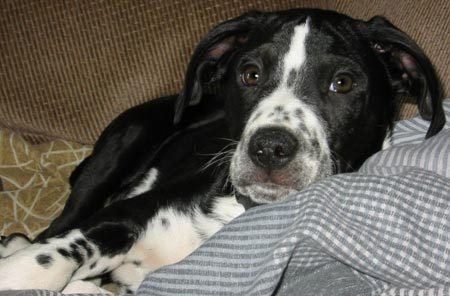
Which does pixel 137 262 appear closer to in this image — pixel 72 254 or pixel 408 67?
pixel 72 254

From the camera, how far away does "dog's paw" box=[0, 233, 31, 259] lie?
2506mm

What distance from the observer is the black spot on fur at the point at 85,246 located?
2.14 meters

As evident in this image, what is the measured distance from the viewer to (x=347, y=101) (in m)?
2.13

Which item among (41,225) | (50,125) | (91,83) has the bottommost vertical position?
(41,225)

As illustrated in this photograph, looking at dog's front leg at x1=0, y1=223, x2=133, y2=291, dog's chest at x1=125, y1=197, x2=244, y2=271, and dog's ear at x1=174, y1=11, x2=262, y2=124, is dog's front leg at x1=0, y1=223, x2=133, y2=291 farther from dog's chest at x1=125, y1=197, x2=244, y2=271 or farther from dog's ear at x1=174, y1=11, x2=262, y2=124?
dog's ear at x1=174, y1=11, x2=262, y2=124

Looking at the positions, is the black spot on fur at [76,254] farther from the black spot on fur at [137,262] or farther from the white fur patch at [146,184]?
the white fur patch at [146,184]

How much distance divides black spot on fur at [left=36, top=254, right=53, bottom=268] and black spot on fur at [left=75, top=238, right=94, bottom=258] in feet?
0.46

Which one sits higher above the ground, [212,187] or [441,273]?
[441,273]

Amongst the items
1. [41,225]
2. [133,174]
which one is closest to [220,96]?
[133,174]

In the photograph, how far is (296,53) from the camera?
214 centimetres

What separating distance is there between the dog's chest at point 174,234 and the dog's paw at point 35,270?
338mm

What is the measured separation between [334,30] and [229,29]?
39 cm

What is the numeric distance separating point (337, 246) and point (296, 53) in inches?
31.3

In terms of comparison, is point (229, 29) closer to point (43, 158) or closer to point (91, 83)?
point (91, 83)
